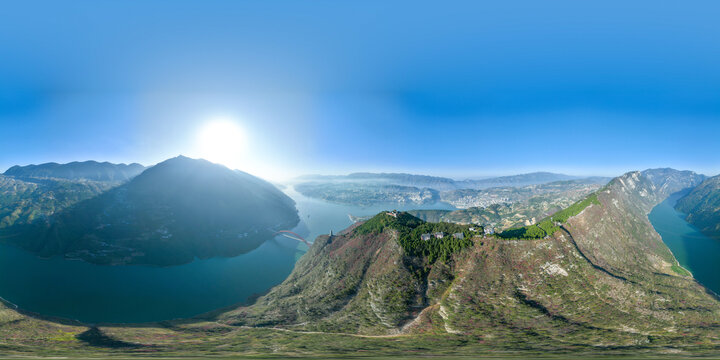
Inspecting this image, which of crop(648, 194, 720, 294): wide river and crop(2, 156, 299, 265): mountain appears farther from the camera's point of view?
crop(2, 156, 299, 265): mountain

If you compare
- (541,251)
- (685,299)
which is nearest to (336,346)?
(541,251)

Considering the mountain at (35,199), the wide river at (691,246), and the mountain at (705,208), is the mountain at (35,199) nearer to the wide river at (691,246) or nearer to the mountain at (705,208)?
the wide river at (691,246)

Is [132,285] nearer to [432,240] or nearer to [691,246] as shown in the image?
[432,240]

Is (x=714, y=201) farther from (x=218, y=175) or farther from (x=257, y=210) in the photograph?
(x=218, y=175)

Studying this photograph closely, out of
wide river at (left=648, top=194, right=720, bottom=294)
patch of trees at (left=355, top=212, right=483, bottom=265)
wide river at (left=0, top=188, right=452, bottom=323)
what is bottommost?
wide river at (left=0, top=188, right=452, bottom=323)

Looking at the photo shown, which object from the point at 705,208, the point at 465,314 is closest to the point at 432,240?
the point at 465,314

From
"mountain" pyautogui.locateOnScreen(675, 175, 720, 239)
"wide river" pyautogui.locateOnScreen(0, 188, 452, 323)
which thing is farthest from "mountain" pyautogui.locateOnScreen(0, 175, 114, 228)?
"mountain" pyautogui.locateOnScreen(675, 175, 720, 239)

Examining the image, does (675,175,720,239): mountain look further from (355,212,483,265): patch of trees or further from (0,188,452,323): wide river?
(0,188,452,323): wide river
